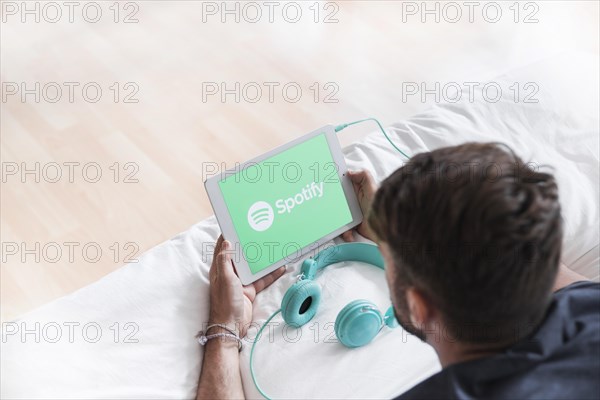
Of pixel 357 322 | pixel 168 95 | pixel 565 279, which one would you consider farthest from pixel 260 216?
pixel 168 95

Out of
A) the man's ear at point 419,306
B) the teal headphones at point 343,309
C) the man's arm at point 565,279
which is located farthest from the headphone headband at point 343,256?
the man's ear at point 419,306

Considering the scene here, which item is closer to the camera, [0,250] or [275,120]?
[0,250]

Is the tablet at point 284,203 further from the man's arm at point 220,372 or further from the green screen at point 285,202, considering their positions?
the man's arm at point 220,372

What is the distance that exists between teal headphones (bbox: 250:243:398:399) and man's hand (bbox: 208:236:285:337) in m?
0.05

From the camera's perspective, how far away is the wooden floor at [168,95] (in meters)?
1.86

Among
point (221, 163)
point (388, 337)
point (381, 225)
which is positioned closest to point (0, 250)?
point (221, 163)

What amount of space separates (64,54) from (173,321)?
136 cm

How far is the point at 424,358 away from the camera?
1.20 metres

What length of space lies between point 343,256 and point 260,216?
176 mm

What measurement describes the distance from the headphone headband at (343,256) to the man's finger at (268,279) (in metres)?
0.05

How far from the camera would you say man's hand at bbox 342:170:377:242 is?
1.38 metres

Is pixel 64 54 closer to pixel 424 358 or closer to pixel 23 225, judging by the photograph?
pixel 23 225

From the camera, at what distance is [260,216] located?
1.33 metres

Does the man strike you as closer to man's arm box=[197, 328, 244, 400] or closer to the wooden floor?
man's arm box=[197, 328, 244, 400]
